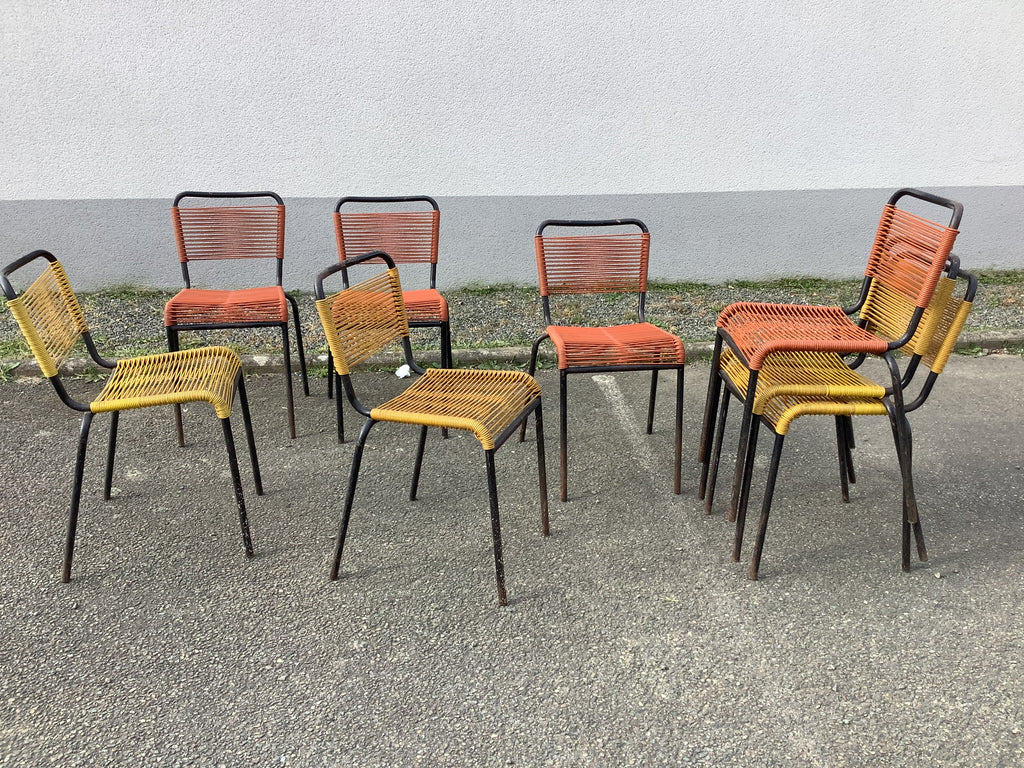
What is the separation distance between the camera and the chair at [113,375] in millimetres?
2654

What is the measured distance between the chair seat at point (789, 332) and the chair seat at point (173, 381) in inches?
72.6

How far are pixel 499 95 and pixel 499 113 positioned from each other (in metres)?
0.11

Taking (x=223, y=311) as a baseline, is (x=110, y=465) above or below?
below

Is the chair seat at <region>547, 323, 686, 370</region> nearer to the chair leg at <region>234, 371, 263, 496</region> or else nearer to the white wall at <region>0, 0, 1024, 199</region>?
the chair leg at <region>234, 371, 263, 496</region>

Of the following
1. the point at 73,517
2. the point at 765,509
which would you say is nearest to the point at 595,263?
the point at 765,509

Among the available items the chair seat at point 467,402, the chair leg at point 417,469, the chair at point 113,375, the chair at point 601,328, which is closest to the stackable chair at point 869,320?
the chair at point 601,328

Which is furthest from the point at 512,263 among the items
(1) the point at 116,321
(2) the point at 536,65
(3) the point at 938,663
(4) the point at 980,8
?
(3) the point at 938,663

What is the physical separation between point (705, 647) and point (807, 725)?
1.23 ft

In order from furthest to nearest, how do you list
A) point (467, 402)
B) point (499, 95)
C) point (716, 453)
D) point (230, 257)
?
point (499, 95)
point (230, 257)
point (716, 453)
point (467, 402)

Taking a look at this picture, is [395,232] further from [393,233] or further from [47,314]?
[47,314]

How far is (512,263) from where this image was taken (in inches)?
224

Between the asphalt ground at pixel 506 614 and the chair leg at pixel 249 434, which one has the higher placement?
the chair leg at pixel 249 434

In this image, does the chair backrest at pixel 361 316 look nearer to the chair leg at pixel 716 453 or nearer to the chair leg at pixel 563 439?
the chair leg at pixel 563 439

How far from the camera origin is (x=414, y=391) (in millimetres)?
2922
